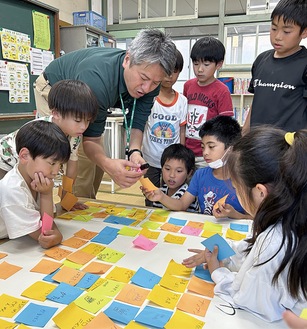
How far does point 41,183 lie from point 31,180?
0.06 meters

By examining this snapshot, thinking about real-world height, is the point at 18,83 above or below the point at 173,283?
above

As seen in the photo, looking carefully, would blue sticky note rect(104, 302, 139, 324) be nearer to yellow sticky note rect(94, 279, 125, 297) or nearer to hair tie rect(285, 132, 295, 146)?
yellow sticky note rect(94, 279, 125, 297)

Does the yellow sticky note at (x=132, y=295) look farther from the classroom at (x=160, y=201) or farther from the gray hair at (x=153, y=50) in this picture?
the gray hair at (x=153, y=50)

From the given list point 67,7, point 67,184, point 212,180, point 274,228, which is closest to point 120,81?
point 67,184

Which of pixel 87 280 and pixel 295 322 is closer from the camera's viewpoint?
pixel 295 322

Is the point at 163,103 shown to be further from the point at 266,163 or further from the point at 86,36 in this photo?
the point at 86,36

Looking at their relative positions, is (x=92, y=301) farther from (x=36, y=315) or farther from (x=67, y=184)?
(x=67, y=184)

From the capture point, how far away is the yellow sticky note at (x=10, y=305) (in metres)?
0.65

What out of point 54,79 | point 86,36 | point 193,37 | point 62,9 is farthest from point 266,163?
point 193,37

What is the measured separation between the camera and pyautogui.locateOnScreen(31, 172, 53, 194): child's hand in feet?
3.34

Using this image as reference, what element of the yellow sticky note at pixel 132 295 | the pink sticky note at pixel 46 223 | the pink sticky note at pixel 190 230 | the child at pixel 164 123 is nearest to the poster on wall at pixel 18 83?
the child at pixel 164 123

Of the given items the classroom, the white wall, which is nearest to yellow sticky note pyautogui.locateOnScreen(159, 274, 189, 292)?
the classroom

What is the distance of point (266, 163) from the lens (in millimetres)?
698

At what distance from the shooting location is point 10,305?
0.68 metres
